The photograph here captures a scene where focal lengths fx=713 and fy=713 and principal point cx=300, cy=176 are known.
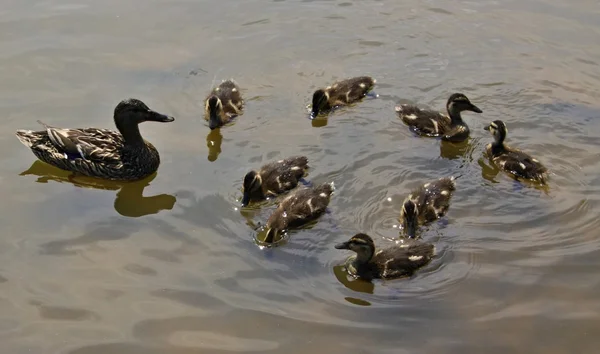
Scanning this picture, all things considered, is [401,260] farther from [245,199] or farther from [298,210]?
[245,199]

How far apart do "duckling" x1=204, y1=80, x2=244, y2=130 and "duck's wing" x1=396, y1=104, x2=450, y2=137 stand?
1.59 m

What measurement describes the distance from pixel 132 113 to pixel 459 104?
9.49 feet

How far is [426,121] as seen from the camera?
646cm

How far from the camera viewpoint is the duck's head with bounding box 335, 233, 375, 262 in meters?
4.74

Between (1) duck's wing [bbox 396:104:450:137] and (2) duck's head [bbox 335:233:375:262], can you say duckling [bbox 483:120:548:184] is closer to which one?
(1) duck's wing [bbox 396:104:450:137]

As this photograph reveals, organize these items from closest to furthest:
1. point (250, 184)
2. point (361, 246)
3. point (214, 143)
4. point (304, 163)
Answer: point (361, 246)
point (250, 184)
point (304, 163)
point (214, 143)

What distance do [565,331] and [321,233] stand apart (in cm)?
180

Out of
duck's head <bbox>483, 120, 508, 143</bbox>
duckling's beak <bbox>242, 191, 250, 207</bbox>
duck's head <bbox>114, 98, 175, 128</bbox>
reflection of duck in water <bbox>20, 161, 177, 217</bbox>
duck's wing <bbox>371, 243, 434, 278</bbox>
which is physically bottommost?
reflection of duck in water <bbox>20, 161, 177, 217</bbox>

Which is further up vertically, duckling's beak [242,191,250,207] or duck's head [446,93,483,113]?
duck's head [446,93,483,113]

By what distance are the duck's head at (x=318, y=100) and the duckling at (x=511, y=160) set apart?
1.55 metres

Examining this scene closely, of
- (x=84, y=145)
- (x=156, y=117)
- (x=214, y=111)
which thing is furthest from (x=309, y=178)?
(x=84, y=145)

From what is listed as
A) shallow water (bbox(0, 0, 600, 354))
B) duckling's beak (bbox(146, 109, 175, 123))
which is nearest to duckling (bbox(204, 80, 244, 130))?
shallow water (bbox(0, 0, 600, 354))

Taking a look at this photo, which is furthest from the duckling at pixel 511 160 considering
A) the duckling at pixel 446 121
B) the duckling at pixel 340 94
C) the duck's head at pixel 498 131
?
the duckling at pixel 340 94

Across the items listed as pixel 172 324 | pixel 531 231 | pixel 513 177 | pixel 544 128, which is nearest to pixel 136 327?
pixel 172 324
